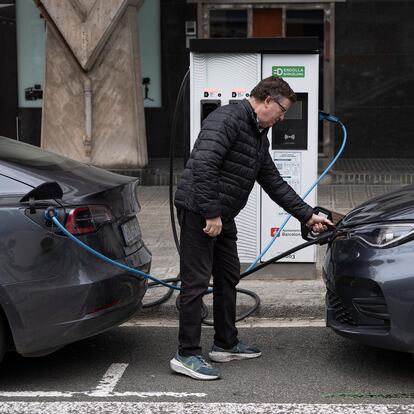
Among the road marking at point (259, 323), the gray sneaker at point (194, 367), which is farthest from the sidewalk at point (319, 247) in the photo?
the gray sneaker at point (194, 367)

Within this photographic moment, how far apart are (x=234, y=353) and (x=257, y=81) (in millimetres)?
2346

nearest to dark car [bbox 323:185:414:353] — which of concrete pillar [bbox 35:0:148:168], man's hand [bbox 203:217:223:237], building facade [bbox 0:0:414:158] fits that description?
man's hand [bbox 203:217:223:237]

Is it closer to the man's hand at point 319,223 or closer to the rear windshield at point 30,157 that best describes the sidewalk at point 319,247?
the man's hand at point 319,223

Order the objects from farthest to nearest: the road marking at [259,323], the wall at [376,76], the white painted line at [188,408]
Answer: the wall at [376,76] < the road marking at [259,323] < the white painted line at [188,408]

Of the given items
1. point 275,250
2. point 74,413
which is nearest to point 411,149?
point 275,250

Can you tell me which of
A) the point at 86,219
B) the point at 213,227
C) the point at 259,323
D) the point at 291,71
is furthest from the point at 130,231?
the point at 291,71

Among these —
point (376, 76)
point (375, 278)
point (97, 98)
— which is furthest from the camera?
point (376, 76)

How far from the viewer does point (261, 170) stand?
5387 mm

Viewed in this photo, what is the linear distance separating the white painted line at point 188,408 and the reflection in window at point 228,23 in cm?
966

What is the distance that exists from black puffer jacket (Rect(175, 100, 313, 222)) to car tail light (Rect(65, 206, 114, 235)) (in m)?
0.44

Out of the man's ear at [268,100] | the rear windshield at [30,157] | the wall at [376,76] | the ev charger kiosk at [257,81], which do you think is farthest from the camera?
the wall at [376,76]

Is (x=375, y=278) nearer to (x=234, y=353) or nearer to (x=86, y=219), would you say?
(x=234, y=353)

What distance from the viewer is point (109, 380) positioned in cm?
511

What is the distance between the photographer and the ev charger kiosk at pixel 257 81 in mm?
6738
